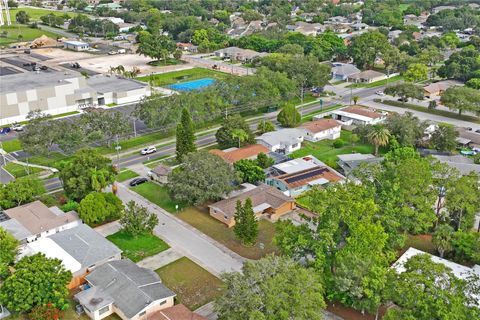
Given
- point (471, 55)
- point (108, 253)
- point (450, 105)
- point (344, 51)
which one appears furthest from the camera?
point (344, 51)

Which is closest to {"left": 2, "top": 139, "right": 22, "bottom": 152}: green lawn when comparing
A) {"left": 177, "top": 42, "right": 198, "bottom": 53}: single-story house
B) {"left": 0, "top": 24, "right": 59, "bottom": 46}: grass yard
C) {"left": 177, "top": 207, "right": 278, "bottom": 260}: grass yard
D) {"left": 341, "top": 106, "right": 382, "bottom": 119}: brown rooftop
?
{"left": 177, "top": 207, "right": 278, "bottom": 260}: grass yard

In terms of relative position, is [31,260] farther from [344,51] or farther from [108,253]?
[344,51]

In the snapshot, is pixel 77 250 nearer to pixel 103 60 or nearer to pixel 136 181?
pixel 136 181

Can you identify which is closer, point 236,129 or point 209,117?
point 236,129

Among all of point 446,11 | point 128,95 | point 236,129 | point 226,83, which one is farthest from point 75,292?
point 446,11

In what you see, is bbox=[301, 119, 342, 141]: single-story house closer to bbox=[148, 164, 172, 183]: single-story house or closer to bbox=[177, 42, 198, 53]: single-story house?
bbox=[148, 164, 172, 183]: single-story house

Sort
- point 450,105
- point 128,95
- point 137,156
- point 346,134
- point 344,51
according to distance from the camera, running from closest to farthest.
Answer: point 137,156 → point 346,134 → point 450,105 → point 128,95 → point 344,51

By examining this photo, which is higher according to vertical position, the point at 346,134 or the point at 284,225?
the point at 284,225
